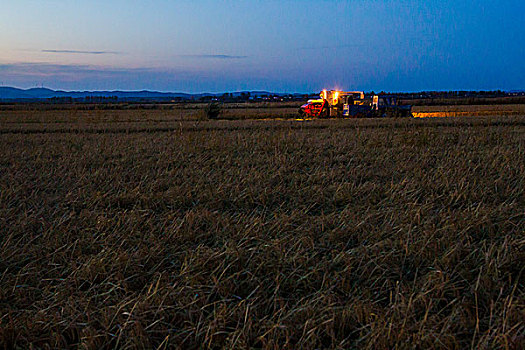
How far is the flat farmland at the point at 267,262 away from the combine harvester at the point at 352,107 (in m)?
25.7

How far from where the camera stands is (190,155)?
1088cm

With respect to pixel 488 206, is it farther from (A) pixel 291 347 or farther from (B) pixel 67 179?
(B) pixel 67 179

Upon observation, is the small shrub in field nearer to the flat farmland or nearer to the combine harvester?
the combine harvester

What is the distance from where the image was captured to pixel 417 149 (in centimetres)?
1095

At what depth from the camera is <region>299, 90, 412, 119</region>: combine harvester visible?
3281 cm

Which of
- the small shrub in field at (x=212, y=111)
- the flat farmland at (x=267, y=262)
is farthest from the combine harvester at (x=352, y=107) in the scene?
the flat farmland at (x=267, y=262)

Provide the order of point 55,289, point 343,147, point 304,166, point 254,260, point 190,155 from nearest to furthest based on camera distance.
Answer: point 55,289, point 254,260, point 304,166, point 190,155, point 343,147

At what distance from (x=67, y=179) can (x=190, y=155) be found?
3.43 meters

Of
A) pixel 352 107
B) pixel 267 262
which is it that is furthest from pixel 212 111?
pixel 267 262

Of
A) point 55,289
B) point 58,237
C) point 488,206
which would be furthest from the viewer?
point 488,206

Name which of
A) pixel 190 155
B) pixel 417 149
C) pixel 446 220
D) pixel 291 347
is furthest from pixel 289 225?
pixel 417 149

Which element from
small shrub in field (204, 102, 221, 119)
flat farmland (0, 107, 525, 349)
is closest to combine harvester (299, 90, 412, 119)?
small shrub in field (204, 102, 221, 119)

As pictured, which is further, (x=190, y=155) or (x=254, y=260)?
(x=190, y=155)

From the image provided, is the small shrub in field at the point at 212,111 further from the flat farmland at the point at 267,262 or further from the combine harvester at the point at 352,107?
the flat farmland at the point at 267,262
